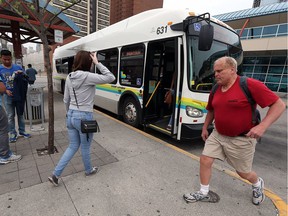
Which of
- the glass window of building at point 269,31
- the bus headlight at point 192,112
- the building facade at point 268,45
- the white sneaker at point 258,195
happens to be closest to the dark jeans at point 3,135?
the bus headlight at point 192,112

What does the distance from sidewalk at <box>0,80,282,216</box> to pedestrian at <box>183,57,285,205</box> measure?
0.21m

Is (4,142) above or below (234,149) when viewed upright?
below

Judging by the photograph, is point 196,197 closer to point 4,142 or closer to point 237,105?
point 237,105

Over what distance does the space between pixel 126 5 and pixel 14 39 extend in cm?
4901

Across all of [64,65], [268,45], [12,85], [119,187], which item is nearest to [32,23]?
[64,65]

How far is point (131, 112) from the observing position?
5.45 meters

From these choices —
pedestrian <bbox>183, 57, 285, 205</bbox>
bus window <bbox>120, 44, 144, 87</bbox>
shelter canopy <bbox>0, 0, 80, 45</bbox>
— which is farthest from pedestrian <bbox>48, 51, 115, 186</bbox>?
shelter canopy <bbox>0, 0, 80, 45</bbox>

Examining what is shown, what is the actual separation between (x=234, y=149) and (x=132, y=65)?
3866 millimetres

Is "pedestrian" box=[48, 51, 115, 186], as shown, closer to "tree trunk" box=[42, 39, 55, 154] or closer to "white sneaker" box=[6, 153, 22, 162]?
"tree trunk" box=[42, 39, 55, 154]

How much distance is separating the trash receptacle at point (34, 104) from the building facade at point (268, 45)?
19.2 m

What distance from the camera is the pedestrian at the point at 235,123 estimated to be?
1.85m

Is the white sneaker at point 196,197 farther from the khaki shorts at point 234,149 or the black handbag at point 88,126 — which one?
the black handbag at point 88,126

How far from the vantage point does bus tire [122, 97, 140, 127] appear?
5190 mm

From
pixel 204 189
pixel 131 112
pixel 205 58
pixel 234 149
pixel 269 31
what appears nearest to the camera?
pixel 234 149
